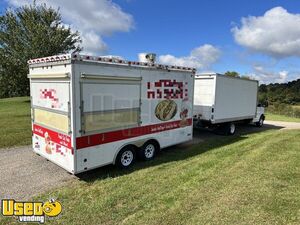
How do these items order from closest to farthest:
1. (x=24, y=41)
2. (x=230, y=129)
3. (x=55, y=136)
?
1. (x=55, y=136)
2. (x=230, y=129)
3. (x=24, y=41)

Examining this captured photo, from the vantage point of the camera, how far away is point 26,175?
630 cm

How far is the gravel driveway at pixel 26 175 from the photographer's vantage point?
17.8 feet

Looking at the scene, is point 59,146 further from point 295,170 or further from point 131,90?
point 295,170

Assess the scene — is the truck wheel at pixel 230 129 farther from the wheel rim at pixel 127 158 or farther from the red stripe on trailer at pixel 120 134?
the wheel rim at pixel 127 158

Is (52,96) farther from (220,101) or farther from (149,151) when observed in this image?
(220,101)

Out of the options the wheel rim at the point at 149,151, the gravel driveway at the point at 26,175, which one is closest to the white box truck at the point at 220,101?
the wheel rim at the point at 149,151

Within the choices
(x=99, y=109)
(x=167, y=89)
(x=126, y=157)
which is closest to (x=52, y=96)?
(x=99, y=109)

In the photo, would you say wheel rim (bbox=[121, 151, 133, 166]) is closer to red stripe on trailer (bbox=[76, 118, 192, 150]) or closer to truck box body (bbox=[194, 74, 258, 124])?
red stripe on trailer (bbox=[76, 118, 192, 150])

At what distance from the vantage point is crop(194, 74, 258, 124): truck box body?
36.1 feet

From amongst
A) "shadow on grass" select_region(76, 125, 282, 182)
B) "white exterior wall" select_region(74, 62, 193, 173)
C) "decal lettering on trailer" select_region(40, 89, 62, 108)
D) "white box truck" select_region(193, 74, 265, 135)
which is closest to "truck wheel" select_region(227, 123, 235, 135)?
"white box truck" select_region(193, 74, 265, 135)

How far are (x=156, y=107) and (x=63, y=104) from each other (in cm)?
303

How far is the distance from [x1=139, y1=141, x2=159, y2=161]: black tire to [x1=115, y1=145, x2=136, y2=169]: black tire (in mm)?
265

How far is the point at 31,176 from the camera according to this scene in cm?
624

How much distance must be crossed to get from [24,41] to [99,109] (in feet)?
50.5
